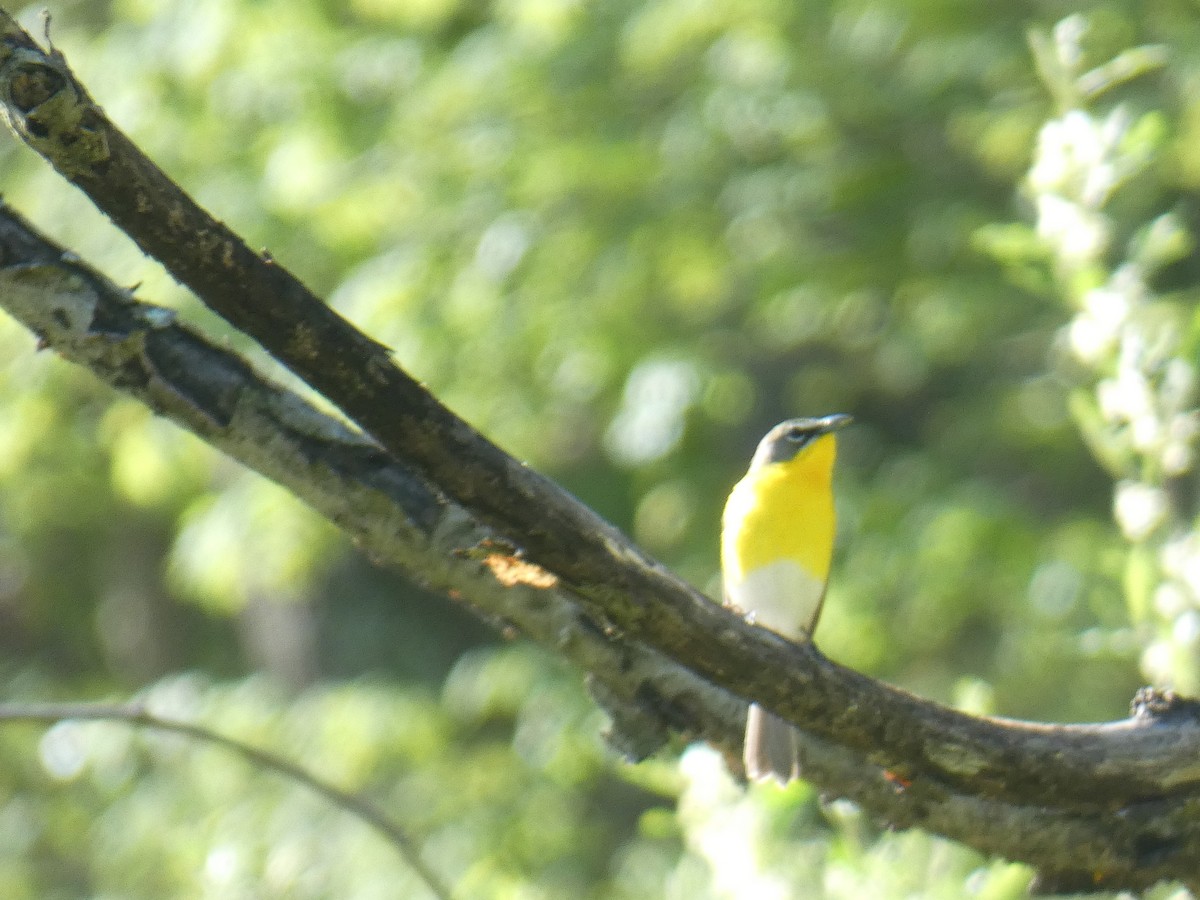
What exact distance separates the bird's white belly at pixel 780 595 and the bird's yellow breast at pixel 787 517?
0.02 m

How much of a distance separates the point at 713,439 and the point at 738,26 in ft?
5.78

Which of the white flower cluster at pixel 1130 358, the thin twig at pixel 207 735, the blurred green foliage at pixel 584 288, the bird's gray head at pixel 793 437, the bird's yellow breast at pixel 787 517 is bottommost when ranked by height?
the thin twig at pixel 207 735

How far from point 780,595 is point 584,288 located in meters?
2.41

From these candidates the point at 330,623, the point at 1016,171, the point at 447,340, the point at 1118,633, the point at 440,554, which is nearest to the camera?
the point at 440,554

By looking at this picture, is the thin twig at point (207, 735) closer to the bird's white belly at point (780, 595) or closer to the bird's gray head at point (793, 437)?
the bird's white belly at point (780, 595)

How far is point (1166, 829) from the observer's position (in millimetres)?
2406

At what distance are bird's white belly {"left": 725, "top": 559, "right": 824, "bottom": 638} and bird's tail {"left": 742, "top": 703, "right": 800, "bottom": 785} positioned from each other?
0.81 metres

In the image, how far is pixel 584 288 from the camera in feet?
19.7

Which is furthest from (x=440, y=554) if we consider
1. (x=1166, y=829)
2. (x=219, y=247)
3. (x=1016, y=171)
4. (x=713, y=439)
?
(x=1016, y=171)

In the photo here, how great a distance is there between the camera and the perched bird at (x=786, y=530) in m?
3.79

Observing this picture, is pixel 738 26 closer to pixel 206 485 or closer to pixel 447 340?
pixel 447 340

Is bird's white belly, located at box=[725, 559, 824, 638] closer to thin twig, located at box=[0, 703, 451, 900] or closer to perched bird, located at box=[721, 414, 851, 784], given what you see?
perched bird, located at box=[721, 414, 851, 784]

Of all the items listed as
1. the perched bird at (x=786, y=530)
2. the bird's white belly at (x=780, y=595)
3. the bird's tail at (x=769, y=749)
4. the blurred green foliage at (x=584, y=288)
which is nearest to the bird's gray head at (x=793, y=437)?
the perched bird at (x=786, y=530)

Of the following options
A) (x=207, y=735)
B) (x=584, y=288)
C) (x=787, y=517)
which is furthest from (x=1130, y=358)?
(x=584, y=288)
